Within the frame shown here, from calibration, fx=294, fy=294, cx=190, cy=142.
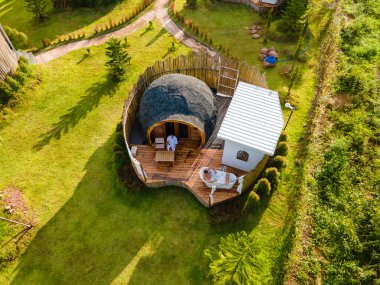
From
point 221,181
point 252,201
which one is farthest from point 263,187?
point 221,181

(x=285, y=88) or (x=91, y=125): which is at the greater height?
(x=285, y=88)

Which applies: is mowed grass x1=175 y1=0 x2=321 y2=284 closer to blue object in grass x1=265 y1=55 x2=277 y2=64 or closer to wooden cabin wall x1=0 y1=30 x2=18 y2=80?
blue object in grass x1=265 y1=55 x2=277 y2=64

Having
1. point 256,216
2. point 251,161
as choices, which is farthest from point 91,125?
point 256,216

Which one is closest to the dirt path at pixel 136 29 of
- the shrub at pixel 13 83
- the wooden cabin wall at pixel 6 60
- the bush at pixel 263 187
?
the wooden cabin wall at pixel 6 60

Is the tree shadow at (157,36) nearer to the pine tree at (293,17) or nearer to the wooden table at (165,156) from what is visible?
the pine tree at (293,17)

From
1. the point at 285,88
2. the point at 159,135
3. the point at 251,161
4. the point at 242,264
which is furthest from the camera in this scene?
the point at 285,88

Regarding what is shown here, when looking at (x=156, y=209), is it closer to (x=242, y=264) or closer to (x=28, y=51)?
(x=242, y=264)

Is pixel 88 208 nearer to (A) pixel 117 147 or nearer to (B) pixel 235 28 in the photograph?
(A) pixel 117 147
